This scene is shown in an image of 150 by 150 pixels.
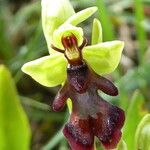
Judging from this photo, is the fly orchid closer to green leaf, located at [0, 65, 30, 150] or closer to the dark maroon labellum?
the dark maroon labellum

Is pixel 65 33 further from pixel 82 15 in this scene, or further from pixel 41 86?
pixel 41 86

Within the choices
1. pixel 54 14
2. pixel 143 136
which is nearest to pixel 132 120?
pixel 143 136

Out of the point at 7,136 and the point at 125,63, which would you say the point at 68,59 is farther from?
the point at 125,63

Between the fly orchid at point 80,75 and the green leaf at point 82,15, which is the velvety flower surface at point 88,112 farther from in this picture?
the green leaf at point 82,15

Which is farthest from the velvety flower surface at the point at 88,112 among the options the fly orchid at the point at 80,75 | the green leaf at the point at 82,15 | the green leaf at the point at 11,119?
the green leaf at the point at 11,119

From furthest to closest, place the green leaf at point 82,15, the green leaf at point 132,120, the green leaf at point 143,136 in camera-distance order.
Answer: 1. the green leaf at point 132,120
2. the green leaf at point 143,136
3. the green leaf at point 82,15

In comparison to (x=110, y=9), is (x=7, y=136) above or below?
above

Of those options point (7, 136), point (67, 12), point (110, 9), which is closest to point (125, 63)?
point (110, 9)
